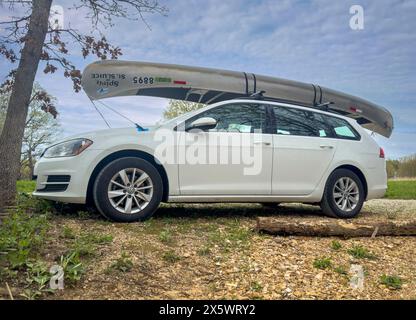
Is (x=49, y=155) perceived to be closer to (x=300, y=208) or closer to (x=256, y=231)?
(x=256, y=231)

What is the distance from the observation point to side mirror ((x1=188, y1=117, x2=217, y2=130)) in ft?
17.3

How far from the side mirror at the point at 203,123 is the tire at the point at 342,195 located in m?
2.17

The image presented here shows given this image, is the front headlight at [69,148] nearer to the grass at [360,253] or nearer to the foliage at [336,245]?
the foliage at [336,245]

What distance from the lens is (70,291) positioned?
10.6 ft

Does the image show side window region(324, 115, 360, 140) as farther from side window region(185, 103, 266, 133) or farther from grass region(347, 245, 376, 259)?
grass region(347, 245, 376, 259)

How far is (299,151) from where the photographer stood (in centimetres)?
597

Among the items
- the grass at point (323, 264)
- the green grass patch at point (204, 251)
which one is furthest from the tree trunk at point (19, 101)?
the grass at point (323, 264)

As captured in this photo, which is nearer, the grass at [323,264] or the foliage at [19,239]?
the foliage at [19,239]

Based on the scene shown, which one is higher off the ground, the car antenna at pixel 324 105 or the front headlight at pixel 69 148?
the car antenna at pixel 324 105

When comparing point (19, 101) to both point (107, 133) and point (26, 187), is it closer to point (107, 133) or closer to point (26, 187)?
point (107, 133)

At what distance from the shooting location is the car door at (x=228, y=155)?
5316mm

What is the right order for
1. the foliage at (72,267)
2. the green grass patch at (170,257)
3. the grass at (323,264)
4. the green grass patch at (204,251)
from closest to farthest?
the foliage at (72,267) → the green grass patch at (170,257) → the grass at (323,264) → the green grass patch at (204,251)

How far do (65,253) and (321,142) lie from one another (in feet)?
13.5

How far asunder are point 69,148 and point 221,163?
2.00m
